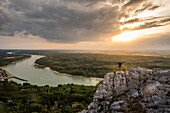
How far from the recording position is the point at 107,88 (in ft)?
43.3

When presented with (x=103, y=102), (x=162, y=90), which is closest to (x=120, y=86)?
(x=103, y=102)

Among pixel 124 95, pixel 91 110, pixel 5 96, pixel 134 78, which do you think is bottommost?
pixel 5 96

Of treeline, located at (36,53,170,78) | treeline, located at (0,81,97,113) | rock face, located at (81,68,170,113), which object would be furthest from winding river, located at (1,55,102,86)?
rock face, located at (81,68,170,113)

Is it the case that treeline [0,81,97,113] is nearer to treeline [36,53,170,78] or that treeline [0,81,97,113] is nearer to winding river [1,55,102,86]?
winding river [1,55,102,86]

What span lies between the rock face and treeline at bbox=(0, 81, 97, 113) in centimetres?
2118

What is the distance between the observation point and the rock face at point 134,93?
11.5 m

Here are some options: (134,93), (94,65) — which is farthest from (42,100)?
(94,65)

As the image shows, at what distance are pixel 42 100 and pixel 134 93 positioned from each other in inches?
1309

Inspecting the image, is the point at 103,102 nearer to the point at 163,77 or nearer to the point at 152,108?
the point at 152,108

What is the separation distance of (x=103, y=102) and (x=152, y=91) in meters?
2.69

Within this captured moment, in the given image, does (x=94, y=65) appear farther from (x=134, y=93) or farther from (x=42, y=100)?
(x=134, y=93)

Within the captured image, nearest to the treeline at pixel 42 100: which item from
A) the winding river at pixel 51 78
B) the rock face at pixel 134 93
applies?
the winding river at pixel 51 78

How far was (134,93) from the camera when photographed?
12500 mm

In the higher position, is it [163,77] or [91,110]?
[163,77]
